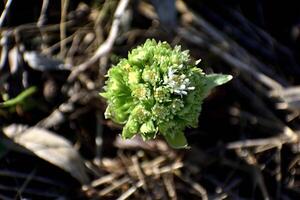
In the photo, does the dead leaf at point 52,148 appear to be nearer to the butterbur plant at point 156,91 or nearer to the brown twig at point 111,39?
the brown twig at point 111,39

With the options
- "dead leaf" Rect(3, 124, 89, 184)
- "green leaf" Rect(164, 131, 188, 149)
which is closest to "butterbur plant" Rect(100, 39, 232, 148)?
"green leaf" Rect(164, 131, 188, 149)

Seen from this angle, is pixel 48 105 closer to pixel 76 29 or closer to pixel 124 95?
pixel 76 29

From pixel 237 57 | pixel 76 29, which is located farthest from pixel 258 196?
pixel 76 29

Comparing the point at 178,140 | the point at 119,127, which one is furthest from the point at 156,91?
the point at 119,127

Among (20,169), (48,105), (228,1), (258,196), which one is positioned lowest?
(258,196)

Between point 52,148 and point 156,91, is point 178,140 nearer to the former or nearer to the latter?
point 156,91
